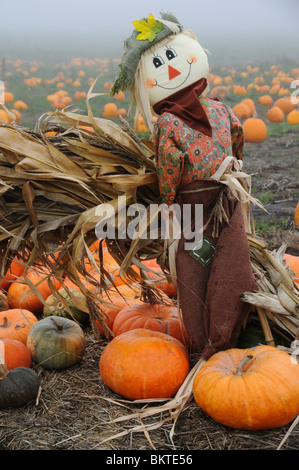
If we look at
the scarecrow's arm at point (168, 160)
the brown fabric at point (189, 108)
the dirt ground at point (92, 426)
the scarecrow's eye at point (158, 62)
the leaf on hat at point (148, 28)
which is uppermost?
the leaf on hat at point (148, 28)

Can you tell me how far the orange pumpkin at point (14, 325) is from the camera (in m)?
3.72

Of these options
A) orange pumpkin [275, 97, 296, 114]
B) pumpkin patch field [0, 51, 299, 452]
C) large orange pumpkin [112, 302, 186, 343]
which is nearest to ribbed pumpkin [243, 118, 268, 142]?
orange pumpkin [275, 97, 296, 114]

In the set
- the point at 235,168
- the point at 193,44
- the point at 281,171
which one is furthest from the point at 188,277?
the point at 281,171

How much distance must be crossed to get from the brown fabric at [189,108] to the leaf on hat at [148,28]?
35 cm

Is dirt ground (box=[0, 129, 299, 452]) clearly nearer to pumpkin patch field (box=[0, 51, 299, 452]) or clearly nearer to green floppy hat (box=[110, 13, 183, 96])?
pumpkin patch field (box=[0, 51, 299, 452])

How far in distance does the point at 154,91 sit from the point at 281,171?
18.3 ft

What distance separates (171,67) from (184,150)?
0.50 meters

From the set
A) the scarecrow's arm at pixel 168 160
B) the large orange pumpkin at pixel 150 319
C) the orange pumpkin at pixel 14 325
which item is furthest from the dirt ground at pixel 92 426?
the scarecrow's arm at pixel 168 160

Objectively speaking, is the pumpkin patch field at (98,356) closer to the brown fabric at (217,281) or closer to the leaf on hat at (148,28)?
the brown fabric at (217,281)

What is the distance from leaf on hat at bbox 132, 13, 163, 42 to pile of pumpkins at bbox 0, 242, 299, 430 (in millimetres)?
1360

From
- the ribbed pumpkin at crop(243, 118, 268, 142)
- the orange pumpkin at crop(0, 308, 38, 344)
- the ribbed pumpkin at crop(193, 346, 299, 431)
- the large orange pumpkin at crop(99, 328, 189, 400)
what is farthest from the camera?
the ribbed pumpkin at crop(243, 118, 268, 142)

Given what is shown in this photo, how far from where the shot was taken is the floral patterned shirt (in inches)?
116

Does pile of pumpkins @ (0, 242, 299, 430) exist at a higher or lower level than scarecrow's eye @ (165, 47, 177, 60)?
lower

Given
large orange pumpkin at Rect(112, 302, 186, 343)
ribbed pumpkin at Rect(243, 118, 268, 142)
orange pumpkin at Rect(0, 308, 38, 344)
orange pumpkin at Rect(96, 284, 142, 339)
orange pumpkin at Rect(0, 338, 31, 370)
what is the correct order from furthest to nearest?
ribbed pumpkin at Rect(243, 118, 268, 142), orange pumpkin at Rect(96, 284, 142, 339), orange pumpkin at Rect(0, 308, 38, 344), large orange pumpkin at Rect(112, 302, 186, 343), orange pumpkin at Rect(0, 338, 31, 370)
